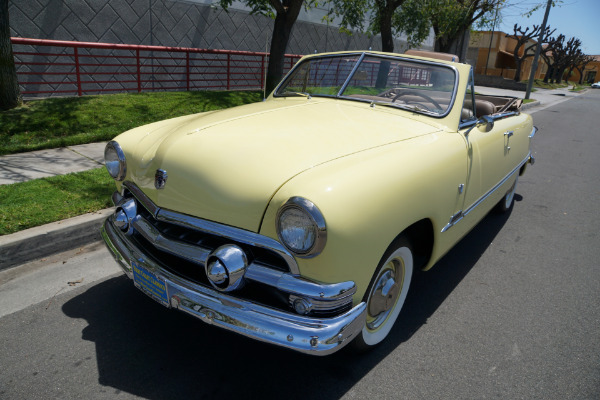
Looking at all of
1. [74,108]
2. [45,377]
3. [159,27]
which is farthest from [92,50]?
[45,377]

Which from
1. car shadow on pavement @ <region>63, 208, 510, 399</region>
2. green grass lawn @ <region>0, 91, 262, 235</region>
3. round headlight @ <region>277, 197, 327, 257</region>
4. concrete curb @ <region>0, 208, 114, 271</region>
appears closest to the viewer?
round headlight @ <region>277, 197, 327, 257</region>

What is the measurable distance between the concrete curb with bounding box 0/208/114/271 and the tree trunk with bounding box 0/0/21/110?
14.0 ft

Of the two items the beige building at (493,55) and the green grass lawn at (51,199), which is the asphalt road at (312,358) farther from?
the beige building at (493,55)

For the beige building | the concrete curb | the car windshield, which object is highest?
the beige building

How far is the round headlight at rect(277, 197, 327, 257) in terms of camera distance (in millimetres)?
1848

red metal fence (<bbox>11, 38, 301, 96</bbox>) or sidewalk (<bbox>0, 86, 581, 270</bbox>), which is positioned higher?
red metal fence (<bbox>11, 38, 301, 96</bbox>)

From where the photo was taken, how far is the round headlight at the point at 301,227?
1848 mm

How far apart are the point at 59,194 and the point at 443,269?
345 cm

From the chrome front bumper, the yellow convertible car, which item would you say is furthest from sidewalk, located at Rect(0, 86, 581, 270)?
the chrome front bumper

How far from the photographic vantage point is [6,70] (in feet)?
21.8

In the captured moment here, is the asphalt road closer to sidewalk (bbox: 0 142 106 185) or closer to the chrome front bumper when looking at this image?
the chrome front bumper

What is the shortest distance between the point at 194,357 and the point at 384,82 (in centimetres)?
240

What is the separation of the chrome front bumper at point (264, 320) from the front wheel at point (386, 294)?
318mm

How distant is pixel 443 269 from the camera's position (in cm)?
363
